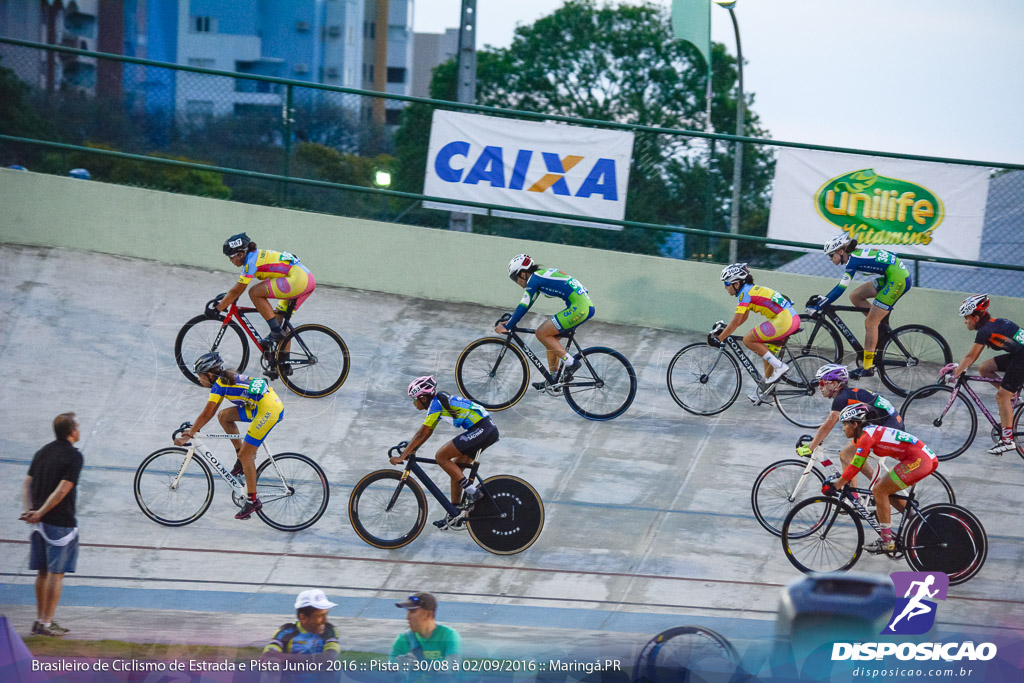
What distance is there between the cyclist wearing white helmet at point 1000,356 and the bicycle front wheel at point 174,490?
6875 mm

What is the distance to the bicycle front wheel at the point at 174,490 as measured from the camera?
8.27 m

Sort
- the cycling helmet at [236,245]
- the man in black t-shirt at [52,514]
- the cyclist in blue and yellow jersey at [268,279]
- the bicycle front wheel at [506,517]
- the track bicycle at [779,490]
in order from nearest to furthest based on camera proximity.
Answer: the man in black t-shirt at [52,514], the bicycle front wheel at [506,517], the track bicycle at [779,490], the cycling helmet at [236,245], the cyclist in blue and yellow jersey at [268,279]

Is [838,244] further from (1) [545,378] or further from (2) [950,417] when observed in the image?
(1) [545,378]

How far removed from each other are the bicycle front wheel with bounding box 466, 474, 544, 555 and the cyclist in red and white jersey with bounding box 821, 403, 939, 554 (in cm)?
229

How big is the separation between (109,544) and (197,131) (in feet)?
23.7

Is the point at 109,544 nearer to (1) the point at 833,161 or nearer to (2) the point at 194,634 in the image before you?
(2) the point at 194,634

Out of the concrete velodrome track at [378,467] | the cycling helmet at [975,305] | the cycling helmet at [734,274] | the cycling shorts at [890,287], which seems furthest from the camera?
the cycling shorts at [890,287]

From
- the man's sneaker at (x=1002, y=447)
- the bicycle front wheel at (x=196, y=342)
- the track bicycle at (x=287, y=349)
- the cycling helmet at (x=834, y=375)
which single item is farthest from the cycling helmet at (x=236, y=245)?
the man's sneaker at (x=1002, y=447)

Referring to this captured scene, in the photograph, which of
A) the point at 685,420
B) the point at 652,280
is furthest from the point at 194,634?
the point at 652,280

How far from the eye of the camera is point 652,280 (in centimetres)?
1322

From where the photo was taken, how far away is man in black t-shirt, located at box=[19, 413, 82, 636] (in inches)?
269

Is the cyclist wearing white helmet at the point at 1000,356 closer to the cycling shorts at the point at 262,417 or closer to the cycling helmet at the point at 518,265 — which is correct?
the cycling helmet at the point at 518,265

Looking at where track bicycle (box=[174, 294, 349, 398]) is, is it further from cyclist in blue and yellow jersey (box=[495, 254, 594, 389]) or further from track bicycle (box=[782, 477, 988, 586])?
track bicycle (box=[782, 477, 988, 586])

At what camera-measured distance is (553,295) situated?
1010cm
